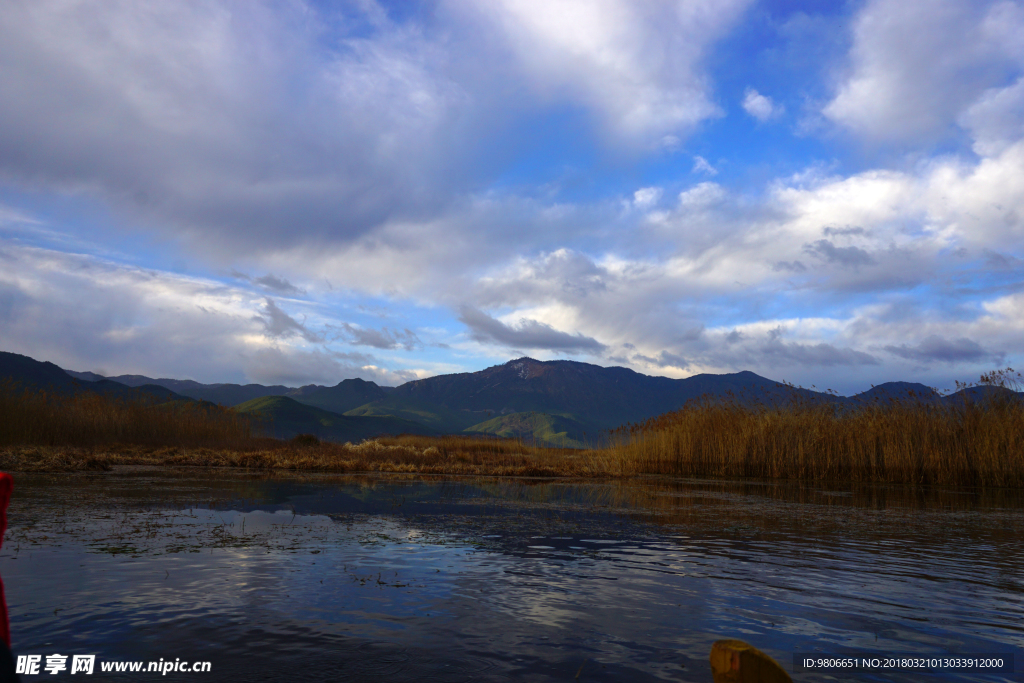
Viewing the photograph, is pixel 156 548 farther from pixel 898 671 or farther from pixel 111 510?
pixel 898 671

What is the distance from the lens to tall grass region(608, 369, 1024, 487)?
90.1 feet

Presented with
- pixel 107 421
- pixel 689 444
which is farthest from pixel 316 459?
pixel 689 444

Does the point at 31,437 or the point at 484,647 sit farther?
the point at 31,437

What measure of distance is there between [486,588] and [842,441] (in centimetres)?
2911

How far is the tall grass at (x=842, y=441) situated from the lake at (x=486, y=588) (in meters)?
13.9

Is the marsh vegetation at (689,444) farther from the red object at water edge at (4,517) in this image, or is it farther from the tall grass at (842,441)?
the red object at water edge at (4,517)

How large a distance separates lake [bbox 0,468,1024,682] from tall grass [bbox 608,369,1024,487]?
13.9 meters

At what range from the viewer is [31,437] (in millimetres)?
29234

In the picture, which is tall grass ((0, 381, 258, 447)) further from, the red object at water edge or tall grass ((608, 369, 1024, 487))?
the red object at water edge

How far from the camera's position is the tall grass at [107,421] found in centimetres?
2909

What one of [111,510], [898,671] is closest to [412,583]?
[898,671]

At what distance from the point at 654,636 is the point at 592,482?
23.2 metres

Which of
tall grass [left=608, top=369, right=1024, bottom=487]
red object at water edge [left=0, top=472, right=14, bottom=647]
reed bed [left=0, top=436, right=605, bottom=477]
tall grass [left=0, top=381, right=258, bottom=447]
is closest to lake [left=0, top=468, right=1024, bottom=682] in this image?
red object at water edge [left=0, top=472, right=14, bottom=647]

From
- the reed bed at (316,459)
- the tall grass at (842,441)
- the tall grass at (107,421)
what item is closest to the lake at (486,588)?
the reed bed at (316,459)
